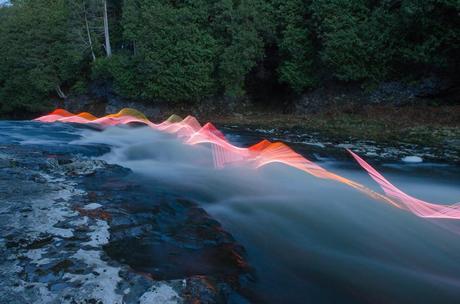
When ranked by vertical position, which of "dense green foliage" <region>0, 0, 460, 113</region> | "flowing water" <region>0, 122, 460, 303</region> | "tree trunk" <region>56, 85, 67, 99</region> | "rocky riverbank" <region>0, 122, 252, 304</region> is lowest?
"flowing water" <region>0, 122, 460, 303</region>

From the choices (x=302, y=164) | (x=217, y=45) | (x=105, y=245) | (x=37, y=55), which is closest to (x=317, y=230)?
(x=105, y=245)

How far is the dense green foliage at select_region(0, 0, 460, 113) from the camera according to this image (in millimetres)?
13828

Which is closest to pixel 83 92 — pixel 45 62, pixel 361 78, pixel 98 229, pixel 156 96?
pixel 45 62

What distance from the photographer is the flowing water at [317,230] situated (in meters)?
3.23

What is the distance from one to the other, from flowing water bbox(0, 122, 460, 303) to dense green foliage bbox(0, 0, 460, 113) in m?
7.28

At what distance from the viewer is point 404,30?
1359 centimetres

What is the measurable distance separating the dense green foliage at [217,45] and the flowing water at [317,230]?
23.9ft

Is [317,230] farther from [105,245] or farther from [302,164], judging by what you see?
[302,164]

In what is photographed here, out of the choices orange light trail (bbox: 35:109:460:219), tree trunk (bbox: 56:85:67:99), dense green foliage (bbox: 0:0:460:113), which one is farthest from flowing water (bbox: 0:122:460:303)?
tree trunk (bbox: 56:85:67:99)

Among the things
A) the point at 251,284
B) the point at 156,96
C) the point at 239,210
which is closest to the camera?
the point at 251,284

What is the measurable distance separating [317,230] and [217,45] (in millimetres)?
15293

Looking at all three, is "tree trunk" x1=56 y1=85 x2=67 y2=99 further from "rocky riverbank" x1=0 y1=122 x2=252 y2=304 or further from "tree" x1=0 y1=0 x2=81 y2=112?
"rocky riverbank" x1=0 y1=122 x2=252 y2=304

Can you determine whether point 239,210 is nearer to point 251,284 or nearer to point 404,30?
point 251,284

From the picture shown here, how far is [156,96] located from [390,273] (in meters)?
17.8
